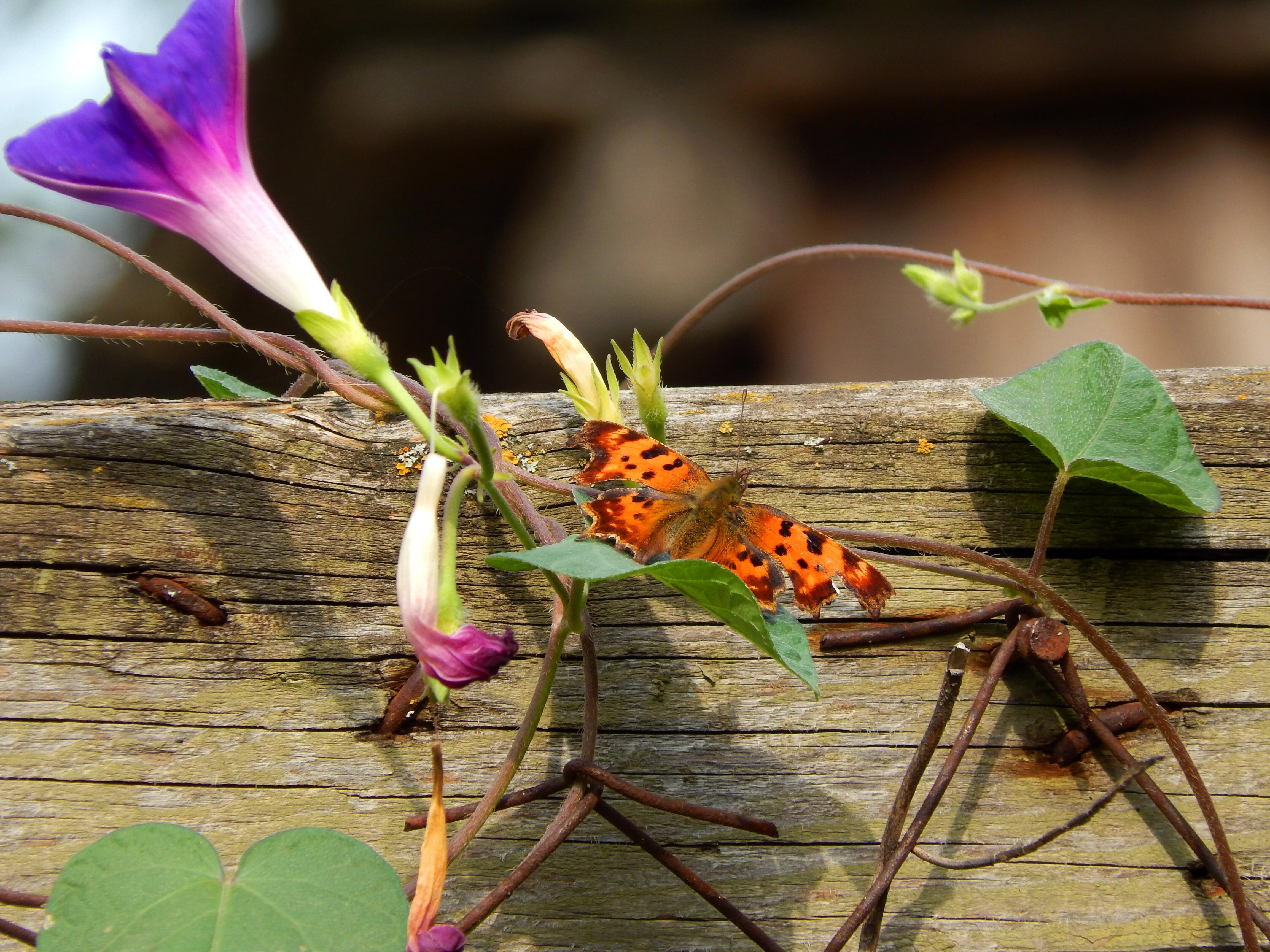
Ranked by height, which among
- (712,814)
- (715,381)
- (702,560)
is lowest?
(715,381)

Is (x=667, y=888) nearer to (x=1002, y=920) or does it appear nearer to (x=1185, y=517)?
(x=1002, y=920)

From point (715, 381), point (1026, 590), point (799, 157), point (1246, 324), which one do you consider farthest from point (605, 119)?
point (1026, 590)

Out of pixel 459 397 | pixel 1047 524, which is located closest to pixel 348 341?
pixel 459 397

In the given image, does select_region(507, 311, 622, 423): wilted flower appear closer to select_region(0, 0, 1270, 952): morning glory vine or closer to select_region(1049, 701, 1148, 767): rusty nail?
select_region(0, 0, 1270, 952): morning glory vine

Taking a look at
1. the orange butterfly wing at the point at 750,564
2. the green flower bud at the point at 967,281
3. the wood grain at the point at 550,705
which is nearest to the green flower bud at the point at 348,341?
the wood grain at the point at 550,705

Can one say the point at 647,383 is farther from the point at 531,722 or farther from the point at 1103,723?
the point at 1103,723

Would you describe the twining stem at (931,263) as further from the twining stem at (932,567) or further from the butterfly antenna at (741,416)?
the twining stem at (932,567)
